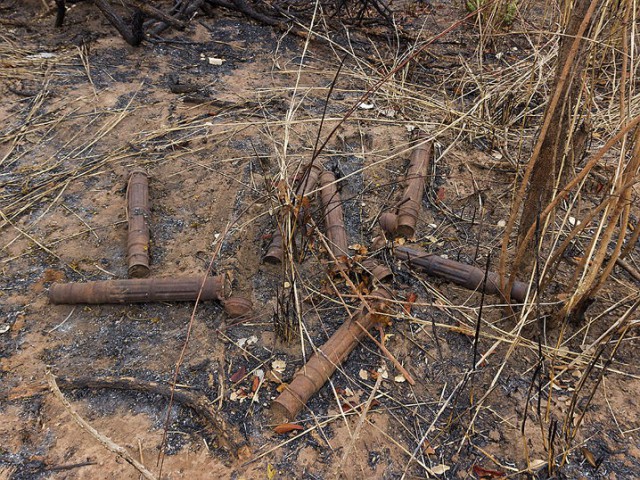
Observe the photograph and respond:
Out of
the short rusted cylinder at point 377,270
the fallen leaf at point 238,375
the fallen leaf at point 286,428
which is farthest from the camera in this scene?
the short rusted cylinder at point 377,270

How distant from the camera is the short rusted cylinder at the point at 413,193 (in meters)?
4.10

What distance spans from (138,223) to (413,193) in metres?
2.02

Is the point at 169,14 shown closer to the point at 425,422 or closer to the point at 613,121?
the point at 613,121

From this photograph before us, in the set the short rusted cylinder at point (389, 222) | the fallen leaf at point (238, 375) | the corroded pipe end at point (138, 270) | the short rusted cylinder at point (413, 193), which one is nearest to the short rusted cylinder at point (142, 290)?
the corroded pipe end at point (138, 270)

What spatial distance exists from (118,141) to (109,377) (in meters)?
2.61

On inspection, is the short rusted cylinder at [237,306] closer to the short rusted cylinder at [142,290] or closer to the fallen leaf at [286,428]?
the short rusted cylinder at [142,290]

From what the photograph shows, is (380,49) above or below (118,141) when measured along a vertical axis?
above

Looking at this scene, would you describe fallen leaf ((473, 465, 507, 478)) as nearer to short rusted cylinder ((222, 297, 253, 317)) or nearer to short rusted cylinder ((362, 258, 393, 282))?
short rusted cylinder ((362, 258, 393, 282))

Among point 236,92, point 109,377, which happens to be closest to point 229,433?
point 109,377

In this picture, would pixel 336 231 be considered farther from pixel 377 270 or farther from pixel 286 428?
pixel 286 428

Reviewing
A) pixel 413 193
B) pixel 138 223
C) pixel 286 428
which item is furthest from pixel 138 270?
pixel 413 193

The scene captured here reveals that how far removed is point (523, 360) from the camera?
335 cm

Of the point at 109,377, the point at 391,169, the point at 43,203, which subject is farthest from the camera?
the point at 391,169

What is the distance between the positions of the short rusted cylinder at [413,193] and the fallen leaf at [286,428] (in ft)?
5.52
